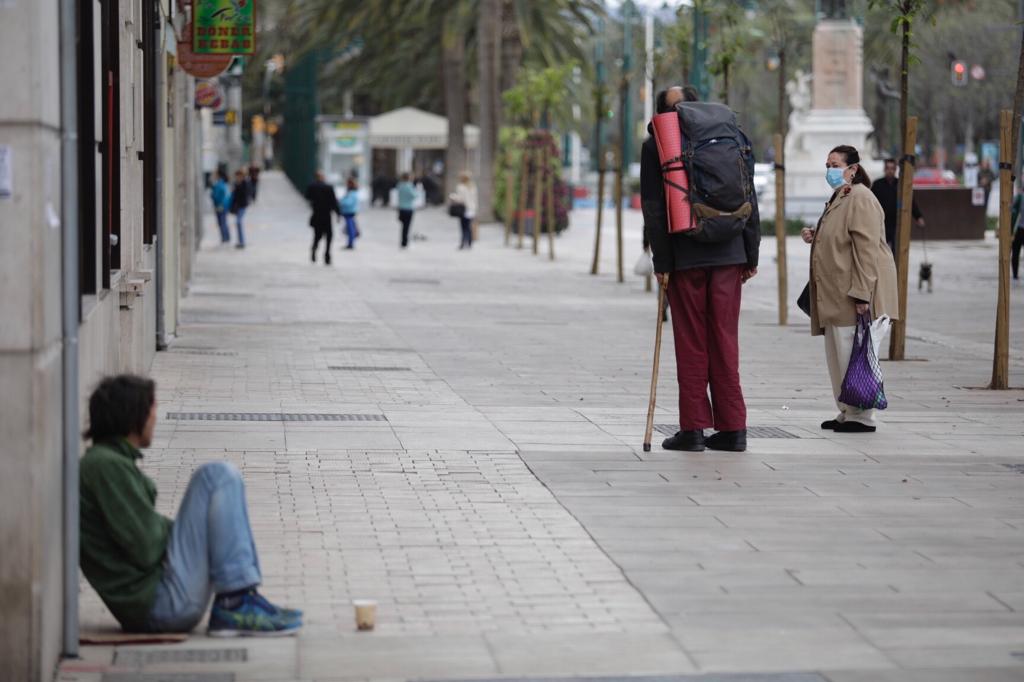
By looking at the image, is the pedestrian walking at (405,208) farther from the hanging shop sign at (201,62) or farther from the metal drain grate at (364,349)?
the metal drain grate at (364,349)

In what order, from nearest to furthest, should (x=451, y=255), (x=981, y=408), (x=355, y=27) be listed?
(x=981, y=408) → (x=451, y=255) → (x=355, y=27)

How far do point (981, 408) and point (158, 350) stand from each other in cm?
704

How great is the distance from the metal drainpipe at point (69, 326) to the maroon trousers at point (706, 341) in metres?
4.95

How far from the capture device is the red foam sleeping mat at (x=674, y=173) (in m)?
9.99

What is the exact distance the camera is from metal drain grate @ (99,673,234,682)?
5570 mm

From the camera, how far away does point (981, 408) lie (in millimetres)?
12836

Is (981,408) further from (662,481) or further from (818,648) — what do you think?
(818,648)

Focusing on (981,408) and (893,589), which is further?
(981,408)

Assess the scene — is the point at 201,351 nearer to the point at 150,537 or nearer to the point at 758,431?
the point at 758,431

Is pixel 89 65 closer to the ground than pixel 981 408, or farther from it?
farther from it

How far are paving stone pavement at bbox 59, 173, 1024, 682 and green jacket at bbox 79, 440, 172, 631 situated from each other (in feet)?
0.63

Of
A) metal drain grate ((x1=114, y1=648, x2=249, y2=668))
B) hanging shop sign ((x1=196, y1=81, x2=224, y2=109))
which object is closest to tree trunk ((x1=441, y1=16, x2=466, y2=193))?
hanging shop sign ((x1=196, y1=81, x2=224, y2=109))

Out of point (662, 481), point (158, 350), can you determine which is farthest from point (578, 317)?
point (662, 481)

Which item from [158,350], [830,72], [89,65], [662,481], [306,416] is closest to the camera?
[89,65]
